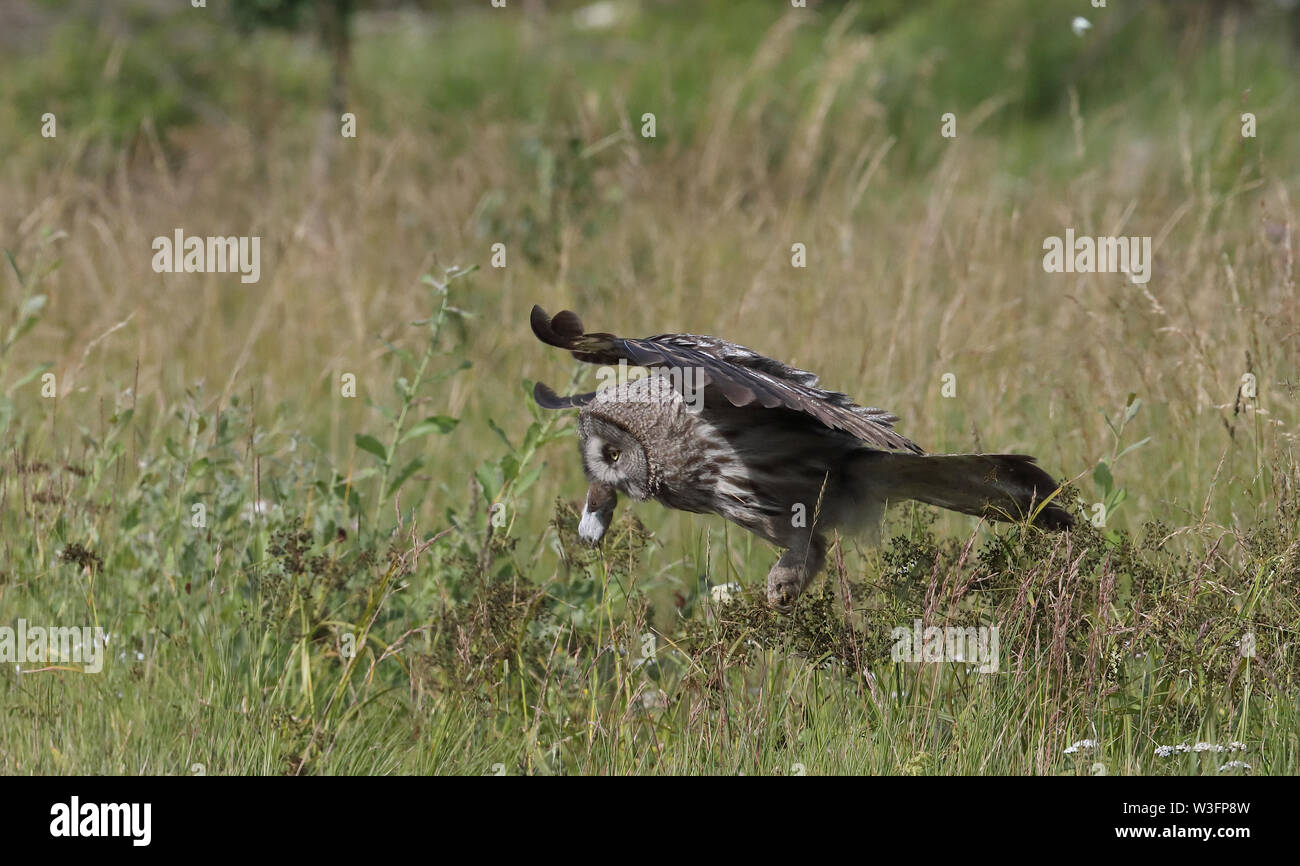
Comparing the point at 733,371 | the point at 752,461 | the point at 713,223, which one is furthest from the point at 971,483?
the point at 713,223

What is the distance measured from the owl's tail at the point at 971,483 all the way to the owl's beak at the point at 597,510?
2.18 ft

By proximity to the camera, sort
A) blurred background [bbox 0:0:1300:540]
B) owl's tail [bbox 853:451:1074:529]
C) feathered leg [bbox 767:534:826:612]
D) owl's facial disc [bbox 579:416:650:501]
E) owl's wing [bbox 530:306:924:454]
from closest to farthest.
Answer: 1. owl's wing [bbox 530:306:924:454]
2. owl's tail [bbox 853:451:1074:529]
3. owl's facial disc [bbox 579:416:650:501]
4. feathered leg [bbox 767:534:826:612]
5. blurred background [bbox 0:0:1300:540]

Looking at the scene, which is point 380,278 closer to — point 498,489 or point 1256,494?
point 498,489

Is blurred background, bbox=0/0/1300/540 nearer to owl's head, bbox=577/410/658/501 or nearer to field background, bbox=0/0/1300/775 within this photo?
field background, bbox=0/0/1300/775

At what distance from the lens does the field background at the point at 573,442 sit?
3342 mm

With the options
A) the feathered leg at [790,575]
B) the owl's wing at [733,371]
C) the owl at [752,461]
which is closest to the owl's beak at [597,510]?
the owl at [752,461]

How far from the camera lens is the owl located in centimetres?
346

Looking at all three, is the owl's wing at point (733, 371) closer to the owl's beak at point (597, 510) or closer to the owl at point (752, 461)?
the owl at point (752, 461)

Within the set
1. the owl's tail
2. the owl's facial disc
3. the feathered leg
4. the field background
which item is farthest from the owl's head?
the owl's tail

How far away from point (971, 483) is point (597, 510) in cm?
96

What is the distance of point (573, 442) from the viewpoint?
5582 millimetres

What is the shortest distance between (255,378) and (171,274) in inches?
46.7

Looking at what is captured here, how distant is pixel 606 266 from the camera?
23.6 ft

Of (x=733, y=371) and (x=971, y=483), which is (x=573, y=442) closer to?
(x=733, y=371)
